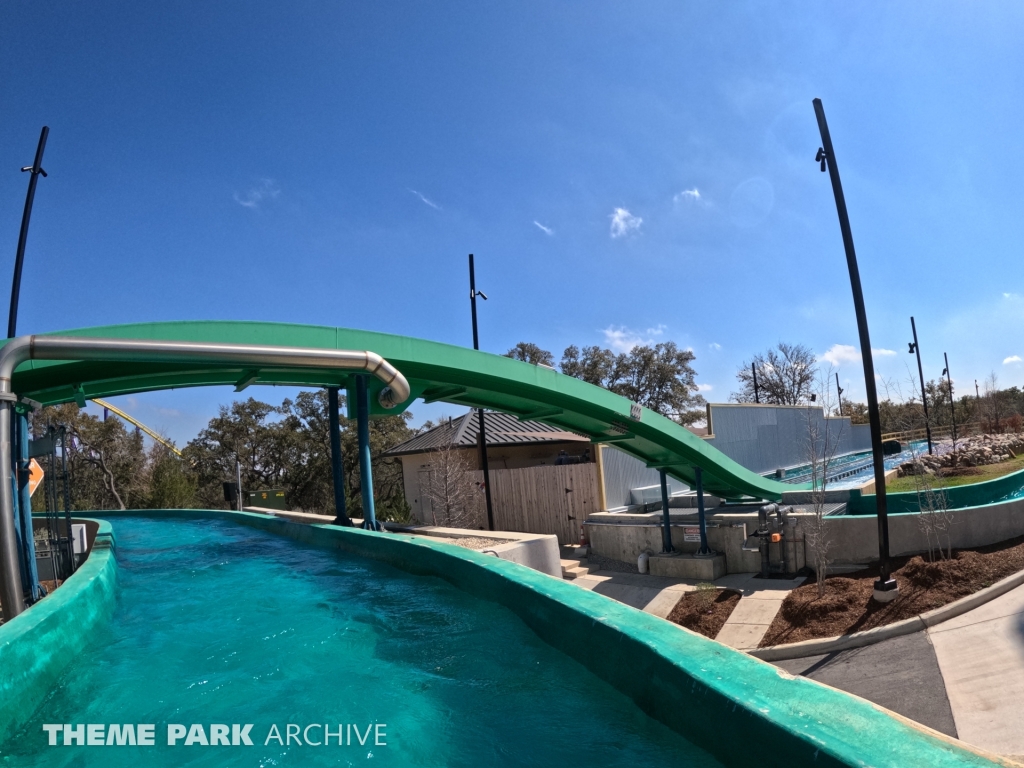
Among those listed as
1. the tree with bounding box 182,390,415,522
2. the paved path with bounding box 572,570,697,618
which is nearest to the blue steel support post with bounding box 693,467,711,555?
the paved path with bounding box 572,570,697,618

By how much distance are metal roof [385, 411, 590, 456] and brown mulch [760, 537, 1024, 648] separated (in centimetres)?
1207

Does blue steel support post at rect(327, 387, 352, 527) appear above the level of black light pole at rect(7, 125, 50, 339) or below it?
below

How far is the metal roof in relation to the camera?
74.8 feet

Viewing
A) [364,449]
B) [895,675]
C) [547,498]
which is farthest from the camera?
[547,498]

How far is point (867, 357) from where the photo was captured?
34.4 feet

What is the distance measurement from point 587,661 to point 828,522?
36.3 ft

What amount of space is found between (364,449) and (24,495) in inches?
164

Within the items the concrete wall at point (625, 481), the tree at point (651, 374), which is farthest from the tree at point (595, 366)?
the concrete wall at point (625, 481)

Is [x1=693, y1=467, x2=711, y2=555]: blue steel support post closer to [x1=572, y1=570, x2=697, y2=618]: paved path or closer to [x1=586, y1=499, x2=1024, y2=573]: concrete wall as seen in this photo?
[x1=586, y1=499, x2=1024, y2=573]: concrete wall

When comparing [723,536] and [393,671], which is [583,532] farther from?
[393,671]

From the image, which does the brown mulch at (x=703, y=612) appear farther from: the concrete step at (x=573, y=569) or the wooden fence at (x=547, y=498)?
the wooden fence at (x=547, y=498)

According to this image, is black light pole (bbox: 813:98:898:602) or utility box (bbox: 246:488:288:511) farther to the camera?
utility box (bbox: 246:488:288:511)

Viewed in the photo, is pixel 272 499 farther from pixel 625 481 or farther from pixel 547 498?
pixel 625 481

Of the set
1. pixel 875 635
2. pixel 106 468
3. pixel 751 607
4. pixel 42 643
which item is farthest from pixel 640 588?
pixel 106 468
